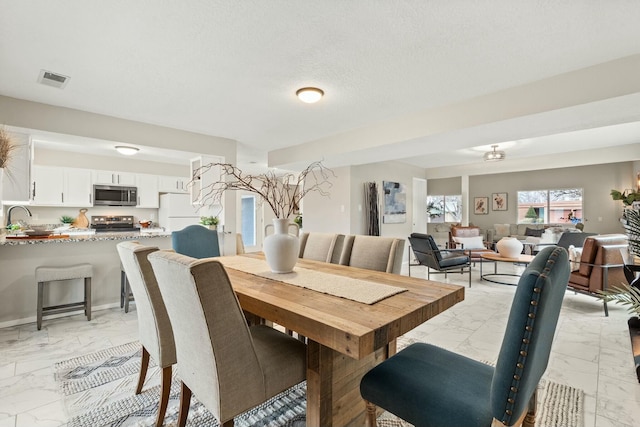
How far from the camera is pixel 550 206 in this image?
8438 millimetres

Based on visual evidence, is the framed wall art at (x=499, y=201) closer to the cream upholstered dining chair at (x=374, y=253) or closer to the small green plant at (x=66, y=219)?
the cream upholstered dining chair at (x=374, y=253)

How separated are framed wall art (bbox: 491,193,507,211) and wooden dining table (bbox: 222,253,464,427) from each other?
8.80 meters

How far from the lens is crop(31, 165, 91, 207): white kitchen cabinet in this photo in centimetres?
498

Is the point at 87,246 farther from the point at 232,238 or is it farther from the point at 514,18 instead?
the point at 514,18

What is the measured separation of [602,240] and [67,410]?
4939 millimetres

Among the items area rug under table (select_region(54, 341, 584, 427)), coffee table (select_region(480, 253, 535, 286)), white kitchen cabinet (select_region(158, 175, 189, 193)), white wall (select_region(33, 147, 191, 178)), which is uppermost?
white wall (select_region(33, 147, 191, 178))

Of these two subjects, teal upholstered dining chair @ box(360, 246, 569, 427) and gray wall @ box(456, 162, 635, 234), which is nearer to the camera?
teal upholstered dining chair @ box(360, 246, 569, 427)

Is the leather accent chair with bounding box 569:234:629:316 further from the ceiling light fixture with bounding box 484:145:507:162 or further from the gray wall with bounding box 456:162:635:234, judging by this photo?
the gray wall with bounding box 456:162:635:234

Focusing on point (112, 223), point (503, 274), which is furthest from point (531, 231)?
point (112, 223)

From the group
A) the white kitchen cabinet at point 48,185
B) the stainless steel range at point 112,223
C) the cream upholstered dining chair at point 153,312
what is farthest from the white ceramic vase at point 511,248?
the white kitchen cabinet at point 48,185

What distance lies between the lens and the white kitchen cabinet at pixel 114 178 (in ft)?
18.2

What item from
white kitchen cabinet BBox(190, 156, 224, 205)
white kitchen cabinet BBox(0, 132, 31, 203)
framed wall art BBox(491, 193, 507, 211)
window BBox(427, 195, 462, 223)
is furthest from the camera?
window BBox(427, 195, 462, 223)

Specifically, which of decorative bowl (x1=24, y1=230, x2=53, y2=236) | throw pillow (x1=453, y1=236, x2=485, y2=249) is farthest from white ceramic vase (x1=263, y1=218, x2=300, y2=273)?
throw pillow (x1=453, y1=236, x2=485, y2=249)

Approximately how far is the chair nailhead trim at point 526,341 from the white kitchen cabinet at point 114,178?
657 cm
